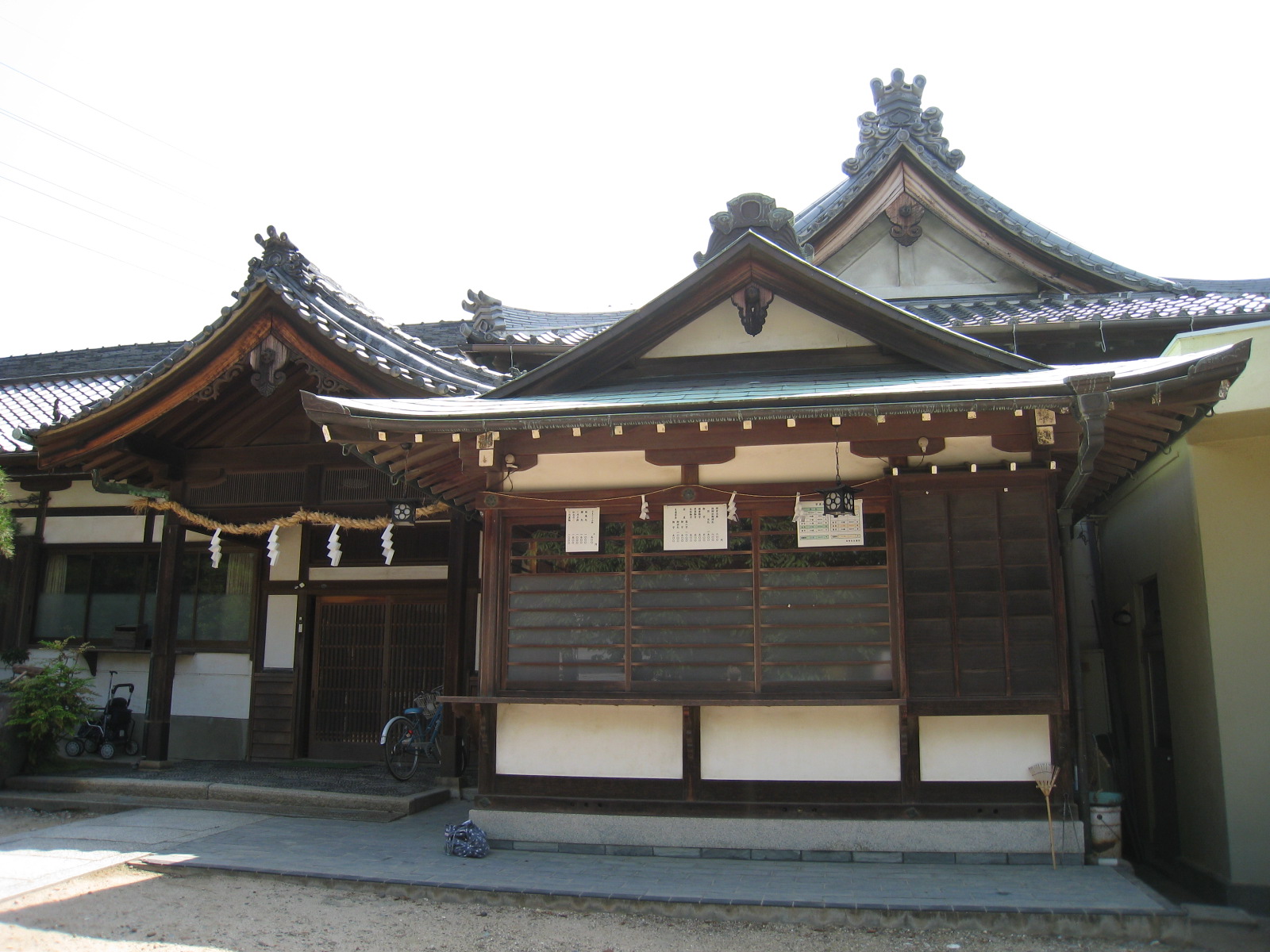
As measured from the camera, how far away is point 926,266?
13.2 metres

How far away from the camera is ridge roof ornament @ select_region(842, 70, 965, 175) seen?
44.5 feet

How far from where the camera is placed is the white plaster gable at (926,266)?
12.9 meters

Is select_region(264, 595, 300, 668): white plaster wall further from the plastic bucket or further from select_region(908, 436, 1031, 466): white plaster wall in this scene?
the plastic bucket

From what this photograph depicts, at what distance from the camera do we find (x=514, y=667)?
7.96 meters

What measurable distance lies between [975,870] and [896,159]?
32.1ft

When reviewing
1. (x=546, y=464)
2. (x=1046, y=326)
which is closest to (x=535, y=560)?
(x=546, y=464)

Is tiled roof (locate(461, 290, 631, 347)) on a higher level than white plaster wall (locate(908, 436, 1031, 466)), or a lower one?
higher

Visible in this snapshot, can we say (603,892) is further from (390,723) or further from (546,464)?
(390,723)

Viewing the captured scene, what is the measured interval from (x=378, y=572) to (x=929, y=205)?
9.22 metres

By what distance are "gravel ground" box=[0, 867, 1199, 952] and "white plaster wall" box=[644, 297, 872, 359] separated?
5.11 meters

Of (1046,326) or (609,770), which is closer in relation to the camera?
(609,770)

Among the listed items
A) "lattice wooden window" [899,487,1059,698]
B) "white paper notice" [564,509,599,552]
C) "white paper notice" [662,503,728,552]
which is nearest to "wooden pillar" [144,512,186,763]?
"white paper notice" [564,509,599,552]

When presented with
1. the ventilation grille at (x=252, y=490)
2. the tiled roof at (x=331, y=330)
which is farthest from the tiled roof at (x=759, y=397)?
the ventilation grille at (x=252, y=490)

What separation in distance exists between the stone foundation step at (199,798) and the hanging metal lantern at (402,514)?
2920 millimetres
